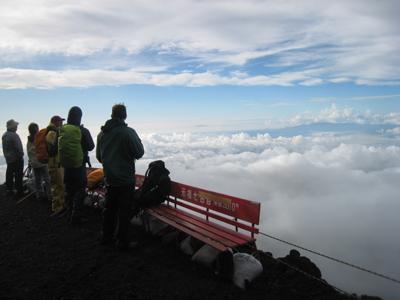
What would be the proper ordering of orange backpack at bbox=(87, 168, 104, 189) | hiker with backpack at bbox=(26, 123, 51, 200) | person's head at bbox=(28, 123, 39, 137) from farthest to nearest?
person's head at bbox=(28, 123, 39, 137) < hiker with backpack at bbox=(26, 123, 51, 200) < orange backpack at bbox=(87, 168, 104, 189)

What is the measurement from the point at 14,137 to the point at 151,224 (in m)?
6.15

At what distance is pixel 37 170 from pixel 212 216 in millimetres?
6025

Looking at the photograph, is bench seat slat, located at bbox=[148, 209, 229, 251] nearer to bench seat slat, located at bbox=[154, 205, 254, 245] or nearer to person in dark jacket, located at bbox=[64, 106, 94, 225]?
bench seat slat, located at bbox=[154, 205, 254, 245]

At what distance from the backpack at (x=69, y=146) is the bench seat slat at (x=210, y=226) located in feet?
6.42

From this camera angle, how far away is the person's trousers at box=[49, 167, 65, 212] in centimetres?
822

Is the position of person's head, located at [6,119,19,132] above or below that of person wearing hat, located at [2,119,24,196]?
above

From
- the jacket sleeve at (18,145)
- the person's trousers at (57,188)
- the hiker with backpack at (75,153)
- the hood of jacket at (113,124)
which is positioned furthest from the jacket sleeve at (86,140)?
the jacket sleeve at (18,145)

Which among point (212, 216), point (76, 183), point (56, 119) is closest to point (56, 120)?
point (56, 119)

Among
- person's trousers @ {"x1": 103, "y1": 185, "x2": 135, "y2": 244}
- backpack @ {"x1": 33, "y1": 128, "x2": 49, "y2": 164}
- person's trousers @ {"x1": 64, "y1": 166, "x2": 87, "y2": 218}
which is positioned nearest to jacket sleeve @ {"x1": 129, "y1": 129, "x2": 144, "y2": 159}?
person's trousers @ {"x1": 103, "y1": 185, "x2": 135, "y2": 244}

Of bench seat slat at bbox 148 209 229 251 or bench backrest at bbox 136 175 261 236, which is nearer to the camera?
bench seat slat at bbox 148 209 229 251

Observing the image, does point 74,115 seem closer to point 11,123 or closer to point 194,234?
point 194,234

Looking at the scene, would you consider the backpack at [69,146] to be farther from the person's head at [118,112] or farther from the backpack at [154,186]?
the person's head at [118,112]

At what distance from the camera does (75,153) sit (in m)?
6.93

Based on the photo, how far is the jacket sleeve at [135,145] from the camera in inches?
214
